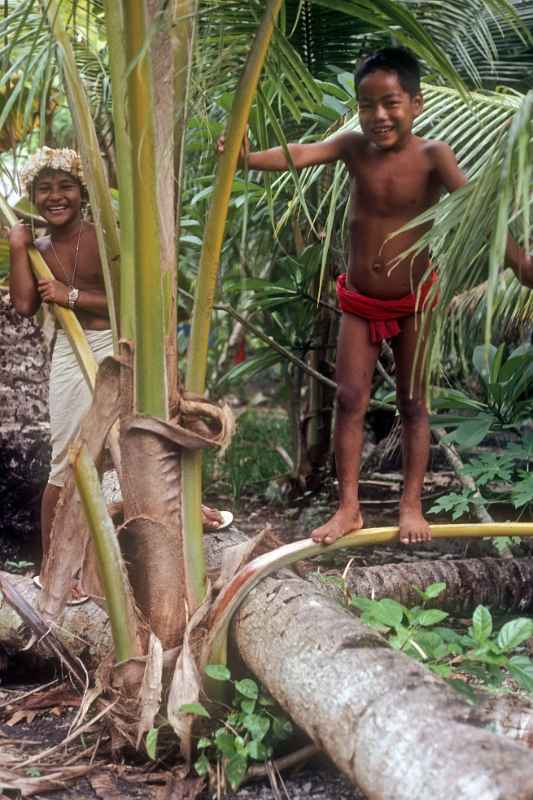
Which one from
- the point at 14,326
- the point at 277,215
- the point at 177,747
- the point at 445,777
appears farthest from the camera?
the point at 277,215

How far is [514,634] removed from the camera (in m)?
1.97

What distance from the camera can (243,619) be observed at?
88.0 inches

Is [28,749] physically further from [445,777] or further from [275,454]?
[275,454]

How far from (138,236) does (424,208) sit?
75 cm

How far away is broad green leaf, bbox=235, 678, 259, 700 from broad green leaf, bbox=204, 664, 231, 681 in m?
0.03

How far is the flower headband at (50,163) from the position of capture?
2.89 meters

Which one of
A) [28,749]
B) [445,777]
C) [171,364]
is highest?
[171,364]

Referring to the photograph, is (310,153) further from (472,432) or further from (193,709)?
(193,709)

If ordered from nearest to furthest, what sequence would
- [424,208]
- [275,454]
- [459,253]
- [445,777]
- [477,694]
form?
[445,777] → [459,253] → [477,694] → [424,208] → [275,454]

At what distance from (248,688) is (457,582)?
108cm

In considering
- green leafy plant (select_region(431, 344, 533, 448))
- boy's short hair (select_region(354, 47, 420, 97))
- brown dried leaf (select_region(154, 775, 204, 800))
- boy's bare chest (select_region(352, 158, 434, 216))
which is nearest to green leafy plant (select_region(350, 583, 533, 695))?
brown dried leaf (select_region(154, 775, 204, 800))

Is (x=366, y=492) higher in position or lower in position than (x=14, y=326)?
lower

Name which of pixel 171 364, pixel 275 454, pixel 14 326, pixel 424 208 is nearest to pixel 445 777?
pixel 171 364

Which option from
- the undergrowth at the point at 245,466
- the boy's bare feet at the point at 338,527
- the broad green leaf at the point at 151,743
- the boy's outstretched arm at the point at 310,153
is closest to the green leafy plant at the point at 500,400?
the boy's bare feet at the point at 338,527
